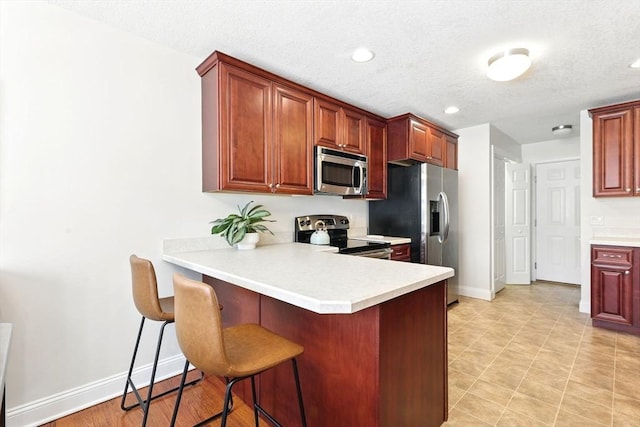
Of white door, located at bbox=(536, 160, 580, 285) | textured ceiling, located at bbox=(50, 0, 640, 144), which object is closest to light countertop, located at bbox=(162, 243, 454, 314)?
textured ceiling, located at bbox=(50, 0, 640, 144)

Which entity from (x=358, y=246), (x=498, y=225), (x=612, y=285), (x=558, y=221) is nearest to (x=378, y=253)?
(x=358, y=246)

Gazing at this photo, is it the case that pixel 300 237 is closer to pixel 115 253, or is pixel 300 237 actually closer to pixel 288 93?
pixel 288 93

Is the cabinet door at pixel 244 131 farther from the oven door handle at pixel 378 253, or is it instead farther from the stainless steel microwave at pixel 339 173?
the oven door handle at pixel 378 253

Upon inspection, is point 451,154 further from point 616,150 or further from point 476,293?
point 476,293

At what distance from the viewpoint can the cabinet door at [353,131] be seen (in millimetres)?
3195

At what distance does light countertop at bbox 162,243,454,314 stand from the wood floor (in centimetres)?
87

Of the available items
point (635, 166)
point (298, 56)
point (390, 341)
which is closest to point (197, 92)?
point (298, 56)

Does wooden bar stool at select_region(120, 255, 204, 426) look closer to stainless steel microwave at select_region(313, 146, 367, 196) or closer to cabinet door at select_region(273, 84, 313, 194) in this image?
cabinet door at select_region(273, 84, 313, 194)

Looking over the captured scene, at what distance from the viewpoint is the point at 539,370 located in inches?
91.9

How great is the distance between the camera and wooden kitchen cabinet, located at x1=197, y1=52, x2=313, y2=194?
2.26 meters

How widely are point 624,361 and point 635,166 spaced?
6.28ft

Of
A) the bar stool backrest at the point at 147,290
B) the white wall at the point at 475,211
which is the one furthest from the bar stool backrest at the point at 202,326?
the white wall at the point at 475,211

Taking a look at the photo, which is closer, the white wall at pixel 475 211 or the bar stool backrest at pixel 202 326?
the bar stool backrest at pixel 202 326

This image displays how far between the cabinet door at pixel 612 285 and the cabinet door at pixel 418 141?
196cm
